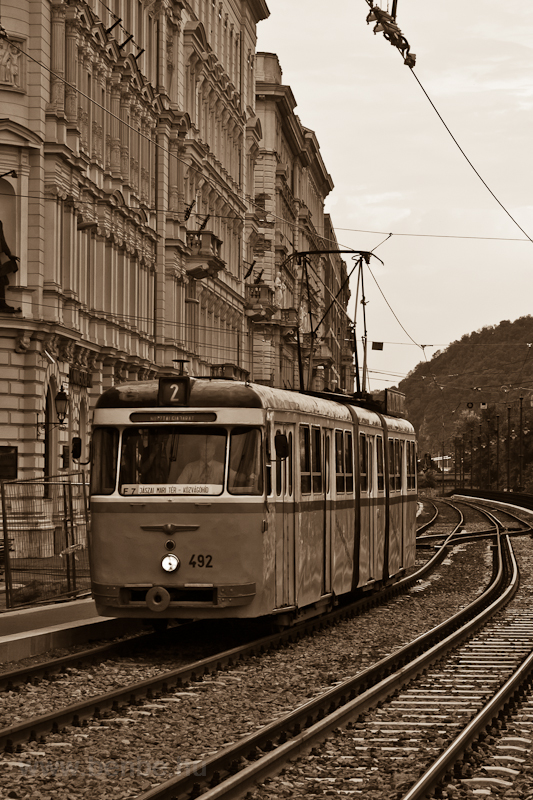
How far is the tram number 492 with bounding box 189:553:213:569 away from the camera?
47.8 ft

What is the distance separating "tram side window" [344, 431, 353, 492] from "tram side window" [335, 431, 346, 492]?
0.67ft

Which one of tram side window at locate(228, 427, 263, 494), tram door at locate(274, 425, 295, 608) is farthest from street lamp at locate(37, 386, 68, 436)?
tram side window at locate(228, 427, 263, 494)

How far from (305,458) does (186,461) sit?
2.53 m

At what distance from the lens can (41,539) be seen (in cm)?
1753

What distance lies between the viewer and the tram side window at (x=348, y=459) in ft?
63.3

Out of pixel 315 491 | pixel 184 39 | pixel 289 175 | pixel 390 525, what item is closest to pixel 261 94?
pixel 289 175

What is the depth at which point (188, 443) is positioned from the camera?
1474 centimetres

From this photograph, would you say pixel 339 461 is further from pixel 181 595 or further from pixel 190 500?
pixel 181 595

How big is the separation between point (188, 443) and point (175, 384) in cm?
62

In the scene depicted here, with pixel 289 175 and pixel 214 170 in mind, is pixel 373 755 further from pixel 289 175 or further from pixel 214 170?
pixel 289 175

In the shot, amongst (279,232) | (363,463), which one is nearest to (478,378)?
(279,232)

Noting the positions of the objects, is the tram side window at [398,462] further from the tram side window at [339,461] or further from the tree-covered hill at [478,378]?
the tree-covered hill at [478,378]

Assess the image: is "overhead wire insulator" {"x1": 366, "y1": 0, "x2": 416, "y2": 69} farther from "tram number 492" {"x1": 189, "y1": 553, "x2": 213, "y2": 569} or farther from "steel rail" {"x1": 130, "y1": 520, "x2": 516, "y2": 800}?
"steel rail" {"x1": 130, "y1": 520, "x2": 516, "y2": 800}

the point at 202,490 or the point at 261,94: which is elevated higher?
the point at 261,94
